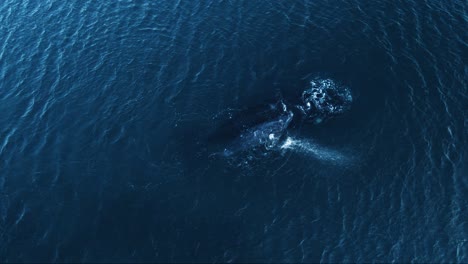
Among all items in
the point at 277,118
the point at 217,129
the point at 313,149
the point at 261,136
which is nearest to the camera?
the point at 313,149

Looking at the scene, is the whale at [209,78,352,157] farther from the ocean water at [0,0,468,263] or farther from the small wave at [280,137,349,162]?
the ocean water at [0,0,468,263]

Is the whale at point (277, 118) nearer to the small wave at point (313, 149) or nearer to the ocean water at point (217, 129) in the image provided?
the small wave at point (313, 149)

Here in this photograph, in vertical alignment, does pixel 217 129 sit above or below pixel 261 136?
above

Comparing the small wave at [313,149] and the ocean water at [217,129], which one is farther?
the small wave at [313,149]

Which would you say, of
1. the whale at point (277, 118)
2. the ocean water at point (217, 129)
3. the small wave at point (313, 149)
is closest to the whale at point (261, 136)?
the whale at point (277, 118)

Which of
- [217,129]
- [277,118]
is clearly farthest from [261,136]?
[217,129]

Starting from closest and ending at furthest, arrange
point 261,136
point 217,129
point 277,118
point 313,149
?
point 313,149 → point 261,136 → point 217,129 → point 277,118

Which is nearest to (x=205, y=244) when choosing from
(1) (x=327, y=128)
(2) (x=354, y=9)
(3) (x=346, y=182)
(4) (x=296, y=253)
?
(4) (x=296, y=253)

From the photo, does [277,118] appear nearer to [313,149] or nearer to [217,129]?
[313,149]

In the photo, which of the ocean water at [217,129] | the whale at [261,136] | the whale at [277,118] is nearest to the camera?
the ocean water at [217,129]
